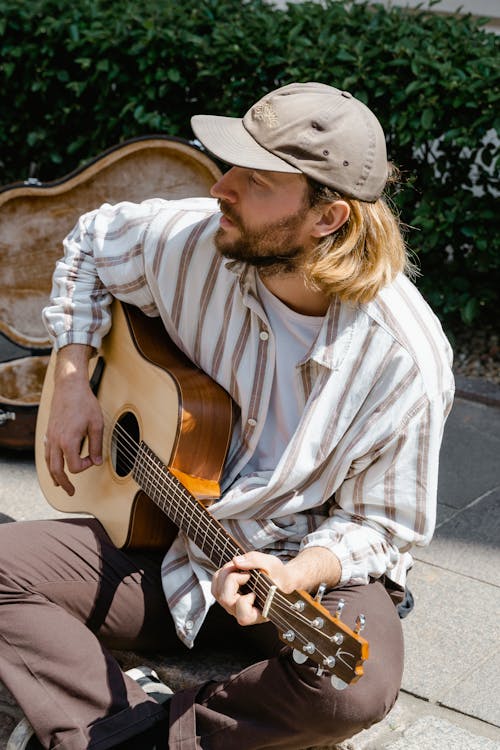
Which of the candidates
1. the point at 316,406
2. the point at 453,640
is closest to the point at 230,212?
the point at 316,406

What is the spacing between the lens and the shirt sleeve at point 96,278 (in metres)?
2.67

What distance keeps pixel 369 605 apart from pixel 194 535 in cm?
40

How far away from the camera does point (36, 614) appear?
7.37ft

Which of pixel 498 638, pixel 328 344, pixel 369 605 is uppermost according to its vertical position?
pixel 328 344

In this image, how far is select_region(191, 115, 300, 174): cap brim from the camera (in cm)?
217

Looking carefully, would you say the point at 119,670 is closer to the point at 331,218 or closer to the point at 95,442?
the point at 95,442

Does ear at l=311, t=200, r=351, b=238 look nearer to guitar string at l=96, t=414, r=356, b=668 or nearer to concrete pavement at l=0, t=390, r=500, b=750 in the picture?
guitar string at l=96, t=414, r=356, b=668

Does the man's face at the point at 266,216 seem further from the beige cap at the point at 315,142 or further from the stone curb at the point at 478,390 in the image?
the stone curb at the point at 478,390

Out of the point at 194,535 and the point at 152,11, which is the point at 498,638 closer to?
A: the point at 194,535

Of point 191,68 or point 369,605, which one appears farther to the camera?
point 191,68

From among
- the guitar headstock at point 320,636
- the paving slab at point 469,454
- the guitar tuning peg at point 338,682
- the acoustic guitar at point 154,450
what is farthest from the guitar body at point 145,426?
the paving slab at point 469,454

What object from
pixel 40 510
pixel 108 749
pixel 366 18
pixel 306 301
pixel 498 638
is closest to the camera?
pixel 108 749

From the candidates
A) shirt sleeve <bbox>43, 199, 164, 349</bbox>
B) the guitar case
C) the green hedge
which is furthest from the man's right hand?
the green hedge

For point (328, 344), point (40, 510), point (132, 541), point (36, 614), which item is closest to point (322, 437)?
point (328, 344)
